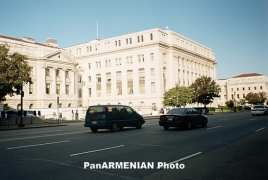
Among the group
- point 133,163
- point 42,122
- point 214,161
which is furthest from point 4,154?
point 42,122

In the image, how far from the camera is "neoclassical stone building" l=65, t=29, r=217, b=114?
67062mm

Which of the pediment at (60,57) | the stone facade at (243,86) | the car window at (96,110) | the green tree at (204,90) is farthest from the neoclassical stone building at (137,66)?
the stone facade at (243,86)

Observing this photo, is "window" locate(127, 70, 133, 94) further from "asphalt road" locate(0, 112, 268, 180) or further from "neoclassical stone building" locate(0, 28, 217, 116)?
"asphalt road" locate(0, 112, 268, 180)

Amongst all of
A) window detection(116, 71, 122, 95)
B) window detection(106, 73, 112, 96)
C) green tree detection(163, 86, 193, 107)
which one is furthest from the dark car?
window detection(106, 73, 112, 96)

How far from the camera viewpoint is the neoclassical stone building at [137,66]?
220 feet

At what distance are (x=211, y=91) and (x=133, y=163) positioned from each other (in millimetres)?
56728

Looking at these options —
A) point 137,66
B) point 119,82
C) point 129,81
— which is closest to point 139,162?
point 137,66

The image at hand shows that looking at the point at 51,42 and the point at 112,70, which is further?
the point at 51,42

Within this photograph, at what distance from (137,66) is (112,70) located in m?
8.78

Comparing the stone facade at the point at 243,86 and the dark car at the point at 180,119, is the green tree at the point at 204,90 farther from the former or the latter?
the stone facade at the point at 243,86

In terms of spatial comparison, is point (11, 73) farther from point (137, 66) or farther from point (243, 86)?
point (243, 86)

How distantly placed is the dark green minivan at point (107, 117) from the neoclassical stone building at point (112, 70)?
41.8 meters

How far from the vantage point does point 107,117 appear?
1761 centimetres

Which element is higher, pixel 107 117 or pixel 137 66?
pixel 137 66
